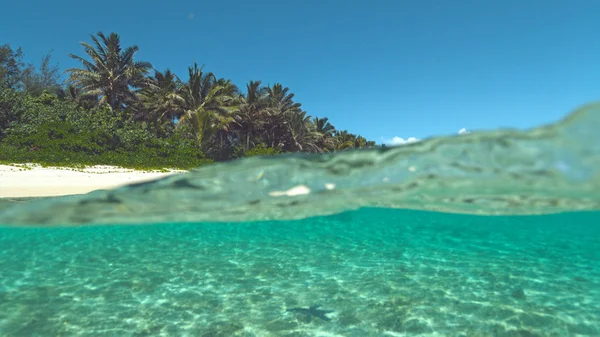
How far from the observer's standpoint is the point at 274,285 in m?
7.80

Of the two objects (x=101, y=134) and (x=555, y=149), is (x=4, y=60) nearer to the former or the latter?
(x=101, y=134)

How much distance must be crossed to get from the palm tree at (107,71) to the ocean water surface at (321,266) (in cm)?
2216

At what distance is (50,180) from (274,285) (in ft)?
35.8

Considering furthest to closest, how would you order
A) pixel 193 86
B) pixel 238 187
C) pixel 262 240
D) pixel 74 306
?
1. pixel 193 86
2. pixel 262 240
3. pixel 74 306
4. pixel 238 187

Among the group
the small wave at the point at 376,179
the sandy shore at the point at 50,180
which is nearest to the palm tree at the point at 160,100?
the sandy shore at the point at 50,180

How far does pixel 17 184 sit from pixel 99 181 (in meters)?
2.64

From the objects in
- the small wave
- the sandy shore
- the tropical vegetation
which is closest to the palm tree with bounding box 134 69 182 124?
the tropical vegetation

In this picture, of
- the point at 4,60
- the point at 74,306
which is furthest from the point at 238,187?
the point at 4,60

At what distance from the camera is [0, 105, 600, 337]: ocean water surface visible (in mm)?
5305

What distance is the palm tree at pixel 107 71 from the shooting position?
29.6 meters

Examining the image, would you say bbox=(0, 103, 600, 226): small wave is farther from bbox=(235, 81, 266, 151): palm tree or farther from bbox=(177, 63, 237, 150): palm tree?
bbox=(235, 81, 266, 151): palm tree

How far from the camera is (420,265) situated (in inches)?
381

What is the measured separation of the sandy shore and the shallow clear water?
176 cm

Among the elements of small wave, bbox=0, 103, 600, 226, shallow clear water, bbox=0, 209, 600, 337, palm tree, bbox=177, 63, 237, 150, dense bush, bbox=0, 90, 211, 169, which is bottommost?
shallow clear water, bbox=0, 209, 600, 337
